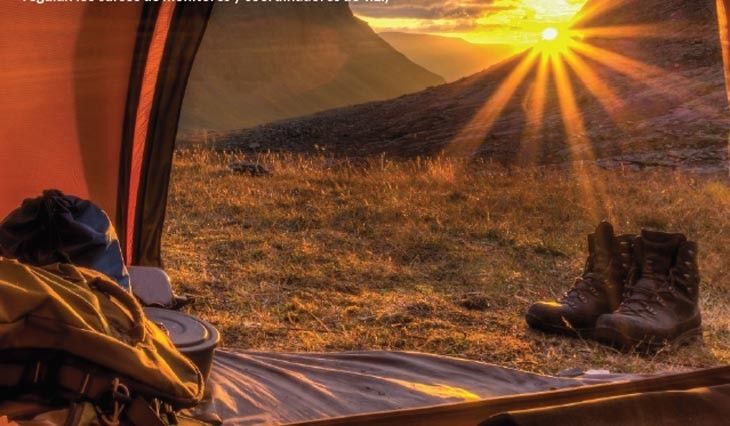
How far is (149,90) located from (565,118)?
47.1ft

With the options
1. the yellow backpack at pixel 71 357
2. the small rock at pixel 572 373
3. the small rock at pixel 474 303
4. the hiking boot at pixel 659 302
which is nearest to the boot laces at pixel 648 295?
the hiking boot at pixel 659 302

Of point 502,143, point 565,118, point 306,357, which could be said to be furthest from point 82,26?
point 565,118

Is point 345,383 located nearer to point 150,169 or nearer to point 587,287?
point 587,287

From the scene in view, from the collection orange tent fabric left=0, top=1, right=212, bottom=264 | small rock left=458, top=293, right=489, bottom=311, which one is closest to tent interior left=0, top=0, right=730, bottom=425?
orange tent fabric left=0, top=1, right=212, bottom=264

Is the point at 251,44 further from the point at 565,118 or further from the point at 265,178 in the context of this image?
the point at 265,178

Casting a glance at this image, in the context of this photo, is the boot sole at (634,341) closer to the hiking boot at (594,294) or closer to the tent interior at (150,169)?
the hiking boot at (594,294)

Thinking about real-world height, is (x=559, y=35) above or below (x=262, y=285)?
above

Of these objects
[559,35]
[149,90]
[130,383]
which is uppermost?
[559,35]

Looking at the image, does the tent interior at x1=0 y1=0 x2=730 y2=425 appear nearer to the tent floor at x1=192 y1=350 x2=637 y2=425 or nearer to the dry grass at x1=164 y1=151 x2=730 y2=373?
the tent floor at x1=192 y1=350 x2=637 y2=425

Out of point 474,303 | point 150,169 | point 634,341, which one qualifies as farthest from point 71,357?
point 474,303

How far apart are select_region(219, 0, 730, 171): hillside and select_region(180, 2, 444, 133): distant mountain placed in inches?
2221

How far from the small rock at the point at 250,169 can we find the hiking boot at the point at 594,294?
5.57 meters

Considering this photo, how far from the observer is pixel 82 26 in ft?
13.1

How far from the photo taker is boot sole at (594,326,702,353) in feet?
13.5
